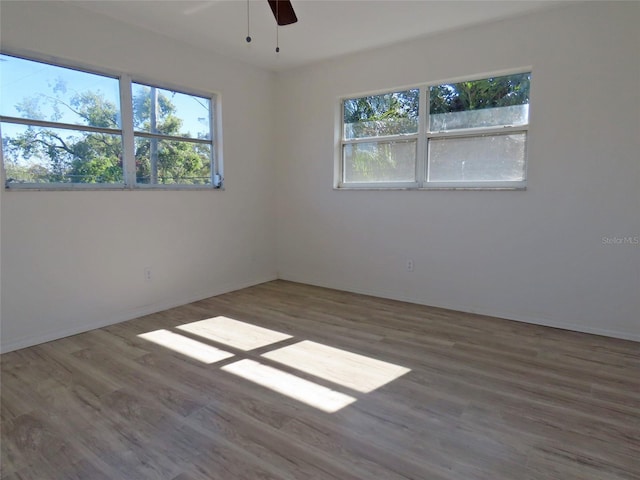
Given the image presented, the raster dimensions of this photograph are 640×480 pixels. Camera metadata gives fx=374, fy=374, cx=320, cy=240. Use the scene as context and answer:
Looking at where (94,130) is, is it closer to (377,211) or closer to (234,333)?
(234,333)

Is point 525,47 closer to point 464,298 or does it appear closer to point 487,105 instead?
point 487,105

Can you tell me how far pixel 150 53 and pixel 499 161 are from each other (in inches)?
134

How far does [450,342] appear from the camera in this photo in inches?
116

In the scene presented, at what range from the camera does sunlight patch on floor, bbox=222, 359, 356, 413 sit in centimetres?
210

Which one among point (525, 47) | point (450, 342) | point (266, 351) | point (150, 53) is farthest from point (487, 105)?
point (150, 53)

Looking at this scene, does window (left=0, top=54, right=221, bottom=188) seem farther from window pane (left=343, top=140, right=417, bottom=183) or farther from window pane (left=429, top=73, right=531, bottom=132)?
window pane (left=429, top=73, right=531, bottom=132)

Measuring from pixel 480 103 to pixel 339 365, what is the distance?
9.00 feet

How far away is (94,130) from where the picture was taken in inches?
125

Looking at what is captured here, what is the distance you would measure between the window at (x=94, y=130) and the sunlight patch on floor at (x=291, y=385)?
6.75 ft

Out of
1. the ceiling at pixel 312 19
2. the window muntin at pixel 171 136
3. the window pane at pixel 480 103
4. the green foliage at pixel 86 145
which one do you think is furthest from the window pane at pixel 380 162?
the green foliage at pixel 86 145

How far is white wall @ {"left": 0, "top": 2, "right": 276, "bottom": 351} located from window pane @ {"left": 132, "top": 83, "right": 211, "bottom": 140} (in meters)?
0.14

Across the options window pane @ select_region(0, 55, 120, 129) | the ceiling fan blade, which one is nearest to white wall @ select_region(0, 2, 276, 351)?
window pane @ select_region(0, 55, 120, 129)

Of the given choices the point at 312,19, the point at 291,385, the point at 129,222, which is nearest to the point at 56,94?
the point at 129,222

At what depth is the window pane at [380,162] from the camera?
4.02 metres
